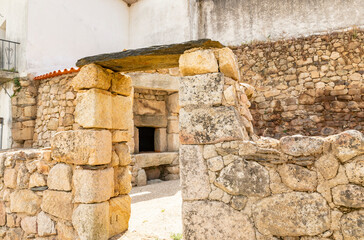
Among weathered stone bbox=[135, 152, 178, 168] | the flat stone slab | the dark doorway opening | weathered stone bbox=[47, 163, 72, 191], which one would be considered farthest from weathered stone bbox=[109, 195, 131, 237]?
the dark doorway opening

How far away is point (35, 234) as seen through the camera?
122 inches

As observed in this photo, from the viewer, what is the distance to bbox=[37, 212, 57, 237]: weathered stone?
301 cm

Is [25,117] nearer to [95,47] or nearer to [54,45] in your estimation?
[54,45]

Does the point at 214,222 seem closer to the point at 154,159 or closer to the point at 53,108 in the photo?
the point at 154,159

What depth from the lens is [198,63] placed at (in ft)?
7.62

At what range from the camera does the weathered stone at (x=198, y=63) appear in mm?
2271

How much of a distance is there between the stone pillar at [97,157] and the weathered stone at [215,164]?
142cm

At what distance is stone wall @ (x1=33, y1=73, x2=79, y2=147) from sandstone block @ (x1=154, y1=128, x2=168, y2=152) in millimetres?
2349

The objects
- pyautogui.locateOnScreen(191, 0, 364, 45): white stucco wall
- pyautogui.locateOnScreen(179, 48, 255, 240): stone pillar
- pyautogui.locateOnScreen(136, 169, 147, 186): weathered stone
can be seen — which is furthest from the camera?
pyautogui.locateOnScreen(191, 0, 364, 45): white stucco wall

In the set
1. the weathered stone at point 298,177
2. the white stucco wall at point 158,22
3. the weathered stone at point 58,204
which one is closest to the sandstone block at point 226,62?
the weathered stone at point 298,177

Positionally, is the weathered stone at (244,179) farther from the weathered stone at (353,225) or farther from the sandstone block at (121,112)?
the sandstone block at (121,112)

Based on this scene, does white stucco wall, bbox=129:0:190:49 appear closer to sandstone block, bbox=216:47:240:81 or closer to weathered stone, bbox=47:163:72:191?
sandstone block, bbox=216:47:240:81

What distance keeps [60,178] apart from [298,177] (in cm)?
261

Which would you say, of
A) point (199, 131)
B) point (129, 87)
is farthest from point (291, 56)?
point (199, 131)
